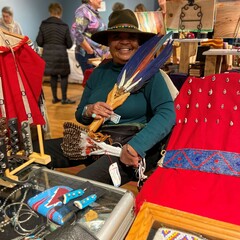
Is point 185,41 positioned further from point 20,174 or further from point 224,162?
point 20,174

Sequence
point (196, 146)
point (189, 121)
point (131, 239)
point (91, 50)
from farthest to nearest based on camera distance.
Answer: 1. point (91, 50)
2. point (189, 121)
3. point (196, 146)
4. point (131, 239)

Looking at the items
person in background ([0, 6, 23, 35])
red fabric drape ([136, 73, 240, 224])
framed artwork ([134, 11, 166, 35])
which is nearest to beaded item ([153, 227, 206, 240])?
red fabric drape ([136, 73, 240, 224])

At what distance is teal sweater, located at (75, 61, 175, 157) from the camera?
45.2 inches

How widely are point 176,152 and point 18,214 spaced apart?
2.36 feet

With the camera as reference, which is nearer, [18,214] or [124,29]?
[18,214]

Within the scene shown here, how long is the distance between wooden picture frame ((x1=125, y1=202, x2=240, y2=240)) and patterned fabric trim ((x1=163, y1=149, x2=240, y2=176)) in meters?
0.34

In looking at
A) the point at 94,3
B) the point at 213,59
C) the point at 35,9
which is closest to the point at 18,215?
the point at 213,59

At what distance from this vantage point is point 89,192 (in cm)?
84

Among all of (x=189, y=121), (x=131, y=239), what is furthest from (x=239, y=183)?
(x=131, y=239)

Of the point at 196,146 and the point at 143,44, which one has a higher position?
the point at 143,44

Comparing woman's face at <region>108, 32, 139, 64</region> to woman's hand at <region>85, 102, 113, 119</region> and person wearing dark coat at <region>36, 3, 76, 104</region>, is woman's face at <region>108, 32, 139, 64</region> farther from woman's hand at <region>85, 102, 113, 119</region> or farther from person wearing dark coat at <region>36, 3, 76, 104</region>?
person wearing dark coat at <region>36, 3, 76, 104</region>

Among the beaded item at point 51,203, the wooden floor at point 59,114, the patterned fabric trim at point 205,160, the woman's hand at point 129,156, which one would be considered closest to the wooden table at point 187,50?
the patterned fabric trim at point 205,160

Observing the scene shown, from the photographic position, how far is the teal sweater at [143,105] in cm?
115

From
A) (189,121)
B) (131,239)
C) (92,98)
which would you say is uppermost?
(92,98)
